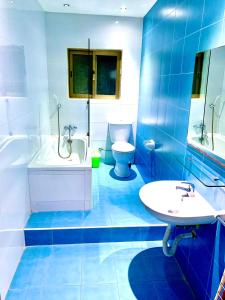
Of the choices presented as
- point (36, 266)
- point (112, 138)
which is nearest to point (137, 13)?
point (112, 138)

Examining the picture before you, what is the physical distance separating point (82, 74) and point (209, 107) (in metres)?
2.62

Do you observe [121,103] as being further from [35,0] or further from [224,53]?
[224,53]

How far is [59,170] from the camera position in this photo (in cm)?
253

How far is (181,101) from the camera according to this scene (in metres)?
2.10

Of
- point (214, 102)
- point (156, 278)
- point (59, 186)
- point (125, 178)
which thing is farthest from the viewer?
point (125, 178)

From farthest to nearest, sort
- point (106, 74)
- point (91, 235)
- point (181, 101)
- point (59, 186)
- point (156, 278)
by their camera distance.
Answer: point (106, 74) < point (59, 186) < point (91, 235) < point (181, 101) < point (156, 278)

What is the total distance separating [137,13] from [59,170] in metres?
2.57

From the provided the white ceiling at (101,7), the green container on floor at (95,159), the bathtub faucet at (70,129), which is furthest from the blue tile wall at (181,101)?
the bathtub faucet at (70,129)

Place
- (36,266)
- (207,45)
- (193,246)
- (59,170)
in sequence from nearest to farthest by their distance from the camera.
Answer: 1. (207,45)
2. (193,246)
3. (36,266)
4. (59,170)

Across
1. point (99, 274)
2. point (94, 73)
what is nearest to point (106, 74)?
point (94, 73)

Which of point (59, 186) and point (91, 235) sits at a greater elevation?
point (59, 186)

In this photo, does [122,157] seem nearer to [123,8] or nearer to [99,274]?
[99,274]

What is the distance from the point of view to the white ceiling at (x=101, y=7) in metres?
2.95

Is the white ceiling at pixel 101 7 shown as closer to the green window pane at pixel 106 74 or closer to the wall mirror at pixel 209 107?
the green window pane at pixel 106 74
